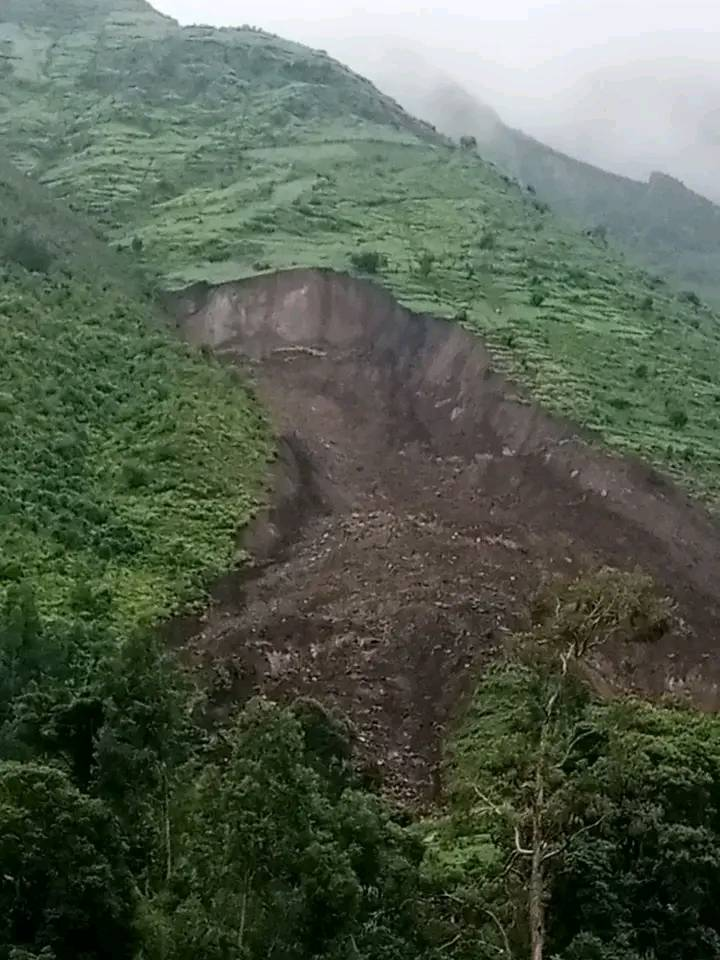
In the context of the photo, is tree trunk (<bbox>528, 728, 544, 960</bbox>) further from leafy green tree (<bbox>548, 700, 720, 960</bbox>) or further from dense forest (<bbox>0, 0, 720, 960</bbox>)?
leafy green tree (<bbox>548, 700, 720, 960</bbox>)

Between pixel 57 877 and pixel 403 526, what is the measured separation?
16.7 m

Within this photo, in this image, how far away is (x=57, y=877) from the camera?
1010 cm

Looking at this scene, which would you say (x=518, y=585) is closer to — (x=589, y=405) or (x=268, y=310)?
(x=589, y=405)

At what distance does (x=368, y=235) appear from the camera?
141ft

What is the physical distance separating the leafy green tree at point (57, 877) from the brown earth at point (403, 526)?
8.48 m

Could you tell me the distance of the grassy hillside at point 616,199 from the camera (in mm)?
84375

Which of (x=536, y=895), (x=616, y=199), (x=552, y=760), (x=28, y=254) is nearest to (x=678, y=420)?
(x=552, y=760)

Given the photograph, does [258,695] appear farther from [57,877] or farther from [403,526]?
[57,877]

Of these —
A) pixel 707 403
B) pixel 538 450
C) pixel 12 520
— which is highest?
pixel 707 403

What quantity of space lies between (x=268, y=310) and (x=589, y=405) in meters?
12.5

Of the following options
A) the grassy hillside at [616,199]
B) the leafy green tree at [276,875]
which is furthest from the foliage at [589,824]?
the grassy hillside at [616,199]

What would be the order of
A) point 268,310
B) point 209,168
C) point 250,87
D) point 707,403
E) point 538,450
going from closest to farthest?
point 538,450 → point 707,403 → point 268,310 → point 209,168 → point 250,87

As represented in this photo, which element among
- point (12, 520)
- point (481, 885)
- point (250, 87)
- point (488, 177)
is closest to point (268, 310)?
point (12, 520)

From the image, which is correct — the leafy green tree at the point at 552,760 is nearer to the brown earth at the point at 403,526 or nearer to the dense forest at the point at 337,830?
the dense forest at the point at 337,830
